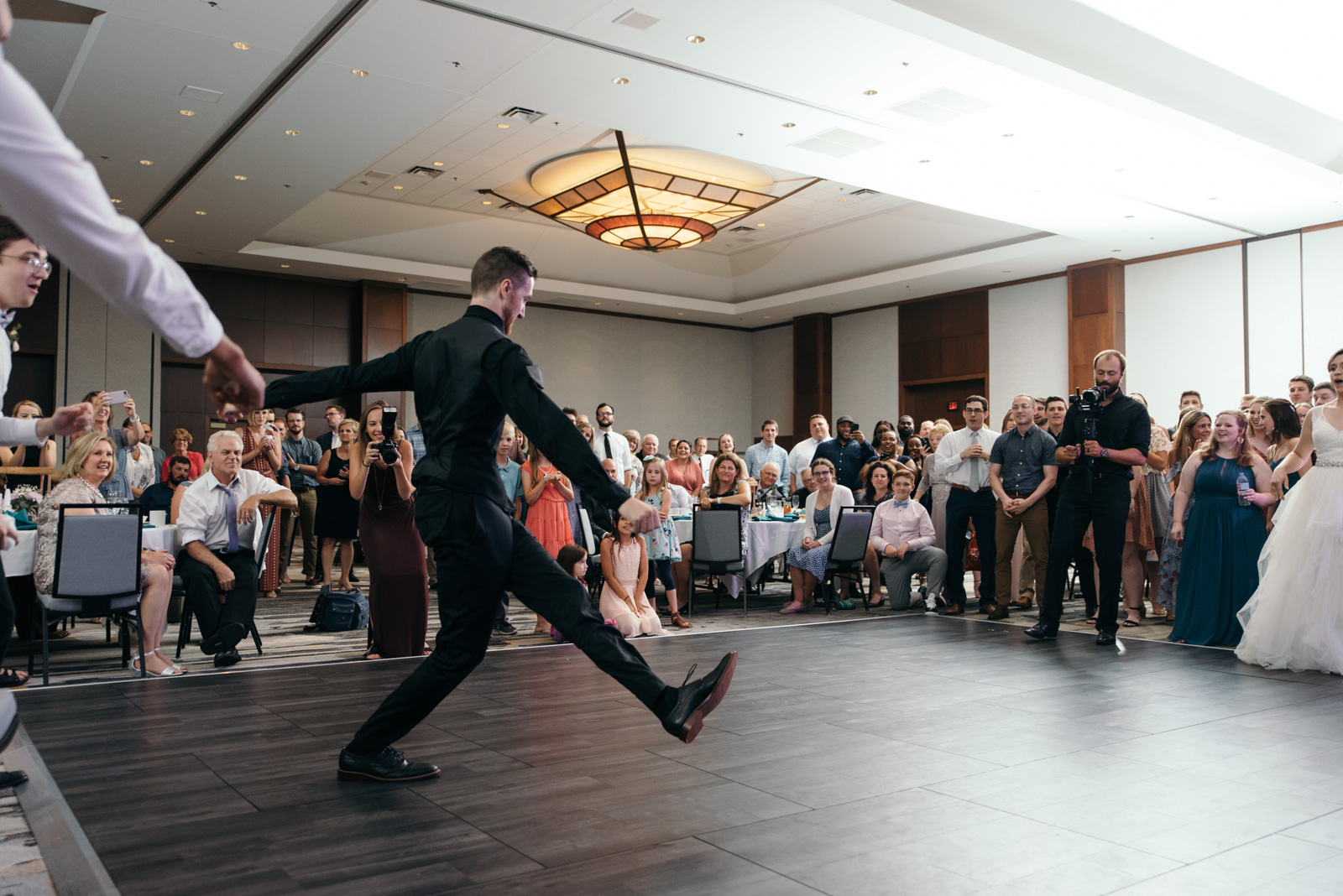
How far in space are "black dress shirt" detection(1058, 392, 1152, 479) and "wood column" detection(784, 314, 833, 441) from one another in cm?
1126

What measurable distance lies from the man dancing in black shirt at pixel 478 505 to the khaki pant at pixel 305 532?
6752mm

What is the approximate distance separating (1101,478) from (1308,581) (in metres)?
1.12

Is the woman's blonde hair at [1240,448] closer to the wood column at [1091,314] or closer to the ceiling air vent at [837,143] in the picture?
the ceiling air vent at [837,143]

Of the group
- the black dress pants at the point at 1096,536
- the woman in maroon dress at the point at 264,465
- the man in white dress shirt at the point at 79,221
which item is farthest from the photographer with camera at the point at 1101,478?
the woman in maroon dress at the point at 264,465

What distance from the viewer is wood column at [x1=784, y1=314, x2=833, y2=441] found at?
659 inches

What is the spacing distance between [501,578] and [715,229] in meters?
9.68

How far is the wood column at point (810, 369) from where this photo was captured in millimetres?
16750

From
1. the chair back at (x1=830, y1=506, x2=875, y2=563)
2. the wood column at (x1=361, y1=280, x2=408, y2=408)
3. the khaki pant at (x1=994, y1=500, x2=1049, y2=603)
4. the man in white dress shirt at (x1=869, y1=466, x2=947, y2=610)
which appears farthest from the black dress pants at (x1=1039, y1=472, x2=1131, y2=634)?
the wood column at (x1=361, y1=280, x2=408, y2=408)

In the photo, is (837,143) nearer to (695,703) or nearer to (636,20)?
(636,20)

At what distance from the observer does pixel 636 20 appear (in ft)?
20.1

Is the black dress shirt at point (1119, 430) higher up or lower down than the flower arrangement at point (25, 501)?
higher up

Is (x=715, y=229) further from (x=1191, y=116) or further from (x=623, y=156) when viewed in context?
(x=1191, y=116)

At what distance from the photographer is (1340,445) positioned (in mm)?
4656

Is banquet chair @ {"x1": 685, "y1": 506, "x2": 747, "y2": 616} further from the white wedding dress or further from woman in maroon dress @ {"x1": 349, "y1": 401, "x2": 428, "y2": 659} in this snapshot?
the white wedding dress
